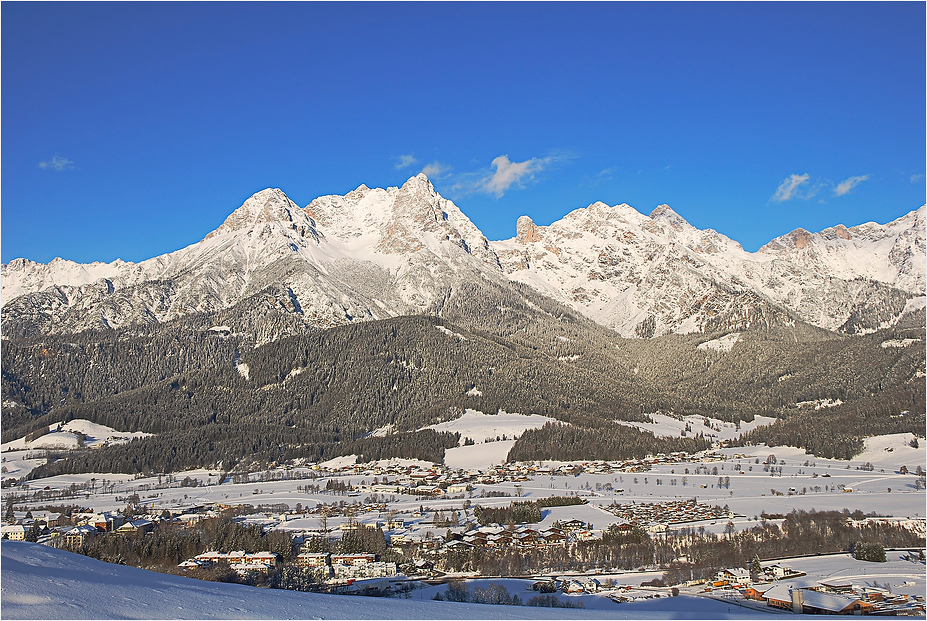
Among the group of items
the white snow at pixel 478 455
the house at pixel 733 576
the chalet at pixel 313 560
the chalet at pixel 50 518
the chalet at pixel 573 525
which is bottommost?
the house at pixel 733 576

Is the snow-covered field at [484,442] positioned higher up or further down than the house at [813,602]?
higher up

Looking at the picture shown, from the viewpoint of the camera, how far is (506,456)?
16725 centimetres

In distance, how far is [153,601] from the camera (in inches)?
672

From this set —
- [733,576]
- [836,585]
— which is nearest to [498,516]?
[733,576]

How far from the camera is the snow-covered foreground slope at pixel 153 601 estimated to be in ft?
51.7

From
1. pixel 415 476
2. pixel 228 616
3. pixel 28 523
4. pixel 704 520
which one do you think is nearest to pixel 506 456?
pixel 415 476

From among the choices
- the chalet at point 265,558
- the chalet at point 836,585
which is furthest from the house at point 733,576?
the chalet at point 265,558

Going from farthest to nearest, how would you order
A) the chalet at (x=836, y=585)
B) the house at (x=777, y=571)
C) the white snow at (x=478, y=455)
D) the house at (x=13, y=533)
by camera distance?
the white snow at (x=478, y=455) → the house at (x=13, y=533) → the house at (x=777, y=571) → the chalet at (x=836, y=585)

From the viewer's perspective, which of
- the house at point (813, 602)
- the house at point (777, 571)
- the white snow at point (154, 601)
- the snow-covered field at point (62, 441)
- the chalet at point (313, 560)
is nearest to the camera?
the white snow at point (154, 601)

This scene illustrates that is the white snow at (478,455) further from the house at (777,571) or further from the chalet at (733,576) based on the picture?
the chalet at (733,576)

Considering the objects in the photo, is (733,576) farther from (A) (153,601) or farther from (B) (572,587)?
(A) (153,601)

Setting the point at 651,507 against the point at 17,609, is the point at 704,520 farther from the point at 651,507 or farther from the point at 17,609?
the point at 17,609

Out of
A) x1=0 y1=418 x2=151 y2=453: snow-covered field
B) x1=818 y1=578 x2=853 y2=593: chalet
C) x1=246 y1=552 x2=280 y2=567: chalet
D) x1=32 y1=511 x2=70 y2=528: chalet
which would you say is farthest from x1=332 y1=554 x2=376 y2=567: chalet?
x1=0 y1=418 x2=151 y2=453: snow-covered field

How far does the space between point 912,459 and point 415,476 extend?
95.9m
